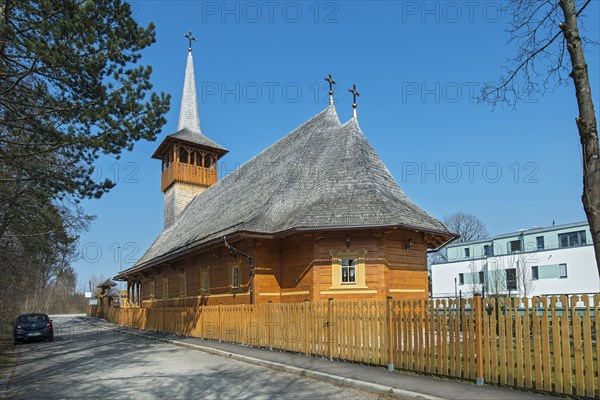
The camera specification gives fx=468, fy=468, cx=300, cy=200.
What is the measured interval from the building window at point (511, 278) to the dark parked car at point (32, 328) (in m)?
39.2

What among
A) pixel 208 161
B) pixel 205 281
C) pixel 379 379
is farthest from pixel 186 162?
pixel 379 379

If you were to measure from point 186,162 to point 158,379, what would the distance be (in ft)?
93.1

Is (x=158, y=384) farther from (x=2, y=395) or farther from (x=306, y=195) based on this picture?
(x=306, y=195)

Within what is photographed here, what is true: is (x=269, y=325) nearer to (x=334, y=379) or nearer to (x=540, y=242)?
(x=334, y=379)

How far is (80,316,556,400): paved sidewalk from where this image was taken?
305 inches

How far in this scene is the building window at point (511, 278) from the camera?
148ft

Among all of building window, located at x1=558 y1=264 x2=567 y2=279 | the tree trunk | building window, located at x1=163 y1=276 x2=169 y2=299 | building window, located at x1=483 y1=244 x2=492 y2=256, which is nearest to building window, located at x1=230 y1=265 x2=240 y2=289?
building window, located at x1=163 y1=276 x2=169 y2=299

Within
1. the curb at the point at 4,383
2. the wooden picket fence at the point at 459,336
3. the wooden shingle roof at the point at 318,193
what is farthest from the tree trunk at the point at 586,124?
the curb at the point at 4,383

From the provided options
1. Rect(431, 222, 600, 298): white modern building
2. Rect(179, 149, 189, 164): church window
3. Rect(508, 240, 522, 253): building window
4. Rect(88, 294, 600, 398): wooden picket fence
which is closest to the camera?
Rect(88, 294, 600, 398): wooden picket fence

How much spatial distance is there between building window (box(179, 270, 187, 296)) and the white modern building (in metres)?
28.5

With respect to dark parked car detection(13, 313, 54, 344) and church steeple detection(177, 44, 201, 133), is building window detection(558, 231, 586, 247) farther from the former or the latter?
dark parked car detection(13, 313, 54, 344)

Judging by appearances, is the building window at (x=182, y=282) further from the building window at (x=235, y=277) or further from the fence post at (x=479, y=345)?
the fence post at (x=479, y=345)

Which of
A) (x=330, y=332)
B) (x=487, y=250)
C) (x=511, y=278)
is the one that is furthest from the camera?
(x=487, y=250)

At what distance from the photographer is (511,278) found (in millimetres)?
45375
